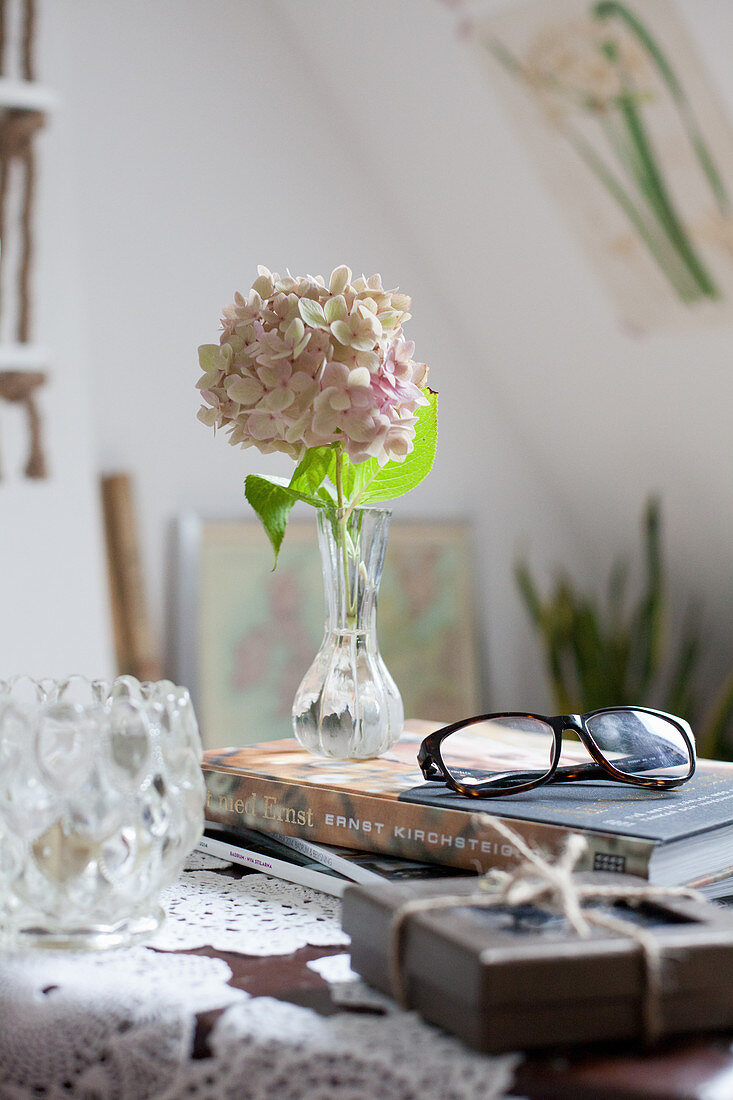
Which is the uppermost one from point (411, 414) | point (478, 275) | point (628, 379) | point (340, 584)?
point (478, 275)

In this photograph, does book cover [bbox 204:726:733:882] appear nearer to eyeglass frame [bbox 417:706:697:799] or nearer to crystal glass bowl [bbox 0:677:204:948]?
eyeglass frame [bbox 417:706:697:799]

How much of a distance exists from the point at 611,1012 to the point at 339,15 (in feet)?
8.03

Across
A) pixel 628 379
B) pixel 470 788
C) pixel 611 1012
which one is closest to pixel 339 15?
pixel 628 379

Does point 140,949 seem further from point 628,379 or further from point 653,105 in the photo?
point 628,379

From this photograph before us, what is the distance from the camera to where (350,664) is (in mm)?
883

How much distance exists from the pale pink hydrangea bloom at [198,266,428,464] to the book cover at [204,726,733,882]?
248 mm

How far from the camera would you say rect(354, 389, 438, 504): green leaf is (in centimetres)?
91

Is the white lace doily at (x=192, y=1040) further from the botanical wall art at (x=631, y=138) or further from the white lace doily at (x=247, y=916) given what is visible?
the botanical wall art at (x=631, y=138)

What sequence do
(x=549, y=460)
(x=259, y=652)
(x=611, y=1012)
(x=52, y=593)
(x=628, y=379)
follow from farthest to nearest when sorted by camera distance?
(x=549, y=460)
(x=628, y=379)
(x=259, y=652)
(x=52, y=593)
(x=611, y=1012)

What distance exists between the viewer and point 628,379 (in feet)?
8.77

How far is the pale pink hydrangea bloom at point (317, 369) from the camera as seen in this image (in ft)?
2.66

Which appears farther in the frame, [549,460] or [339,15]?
[549,460]

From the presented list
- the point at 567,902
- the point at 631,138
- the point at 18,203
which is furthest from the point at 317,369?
the point at 631,138

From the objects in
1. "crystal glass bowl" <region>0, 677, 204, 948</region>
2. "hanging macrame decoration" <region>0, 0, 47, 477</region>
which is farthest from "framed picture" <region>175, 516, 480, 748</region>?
"crystal glass bowl" <region>0, 677, 204, 948</region>
